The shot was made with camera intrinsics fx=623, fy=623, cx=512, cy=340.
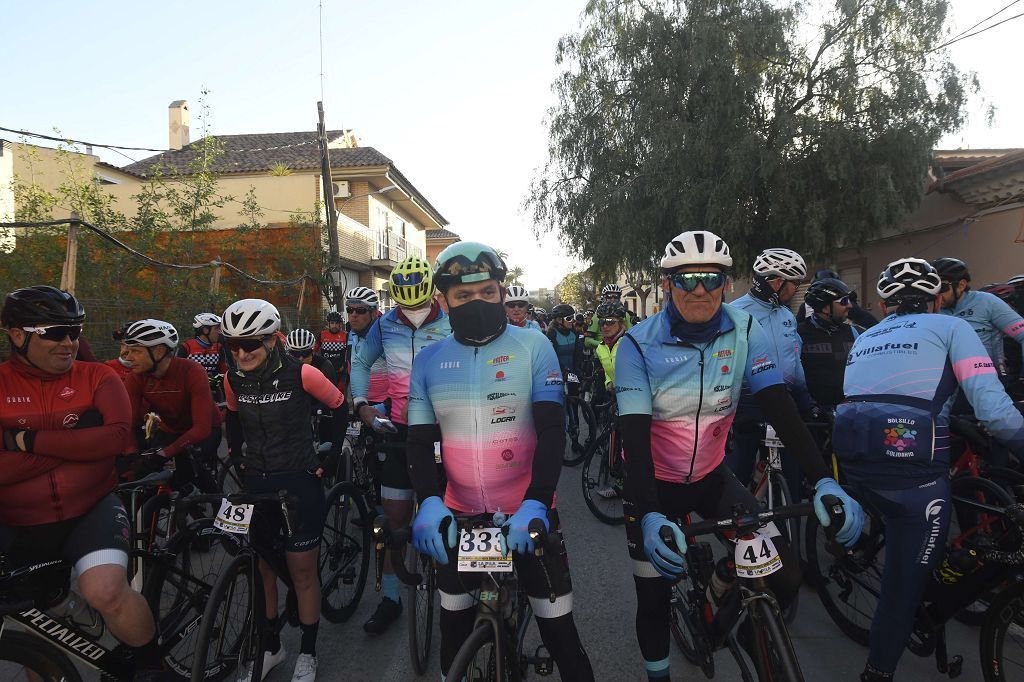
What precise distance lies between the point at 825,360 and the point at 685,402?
273 cm

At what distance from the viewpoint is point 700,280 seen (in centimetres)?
282

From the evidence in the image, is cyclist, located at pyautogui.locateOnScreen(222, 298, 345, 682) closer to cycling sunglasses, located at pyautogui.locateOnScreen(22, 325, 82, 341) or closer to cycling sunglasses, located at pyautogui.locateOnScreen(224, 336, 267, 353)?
cycling sunglasses, located at pyautogui.locateOnScreen(224, 336, 267, 353)

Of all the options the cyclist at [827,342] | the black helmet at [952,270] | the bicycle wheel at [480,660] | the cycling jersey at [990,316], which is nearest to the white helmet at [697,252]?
the bicycle wheel at [480,660]

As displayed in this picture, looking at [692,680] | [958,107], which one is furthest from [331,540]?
[958,107]

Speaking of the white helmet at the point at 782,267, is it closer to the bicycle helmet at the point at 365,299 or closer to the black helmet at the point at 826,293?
the black helmet at the point at 826,293

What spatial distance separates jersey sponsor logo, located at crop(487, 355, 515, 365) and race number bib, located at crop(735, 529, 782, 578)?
3.92ft

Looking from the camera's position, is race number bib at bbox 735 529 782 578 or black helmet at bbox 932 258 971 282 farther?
black helmet at bbox 932 258 971 282

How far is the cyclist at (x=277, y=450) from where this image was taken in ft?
11.5

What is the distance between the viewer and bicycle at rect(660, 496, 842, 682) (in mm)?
2314

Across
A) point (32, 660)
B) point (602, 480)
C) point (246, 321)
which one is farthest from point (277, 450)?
point (602, 480)

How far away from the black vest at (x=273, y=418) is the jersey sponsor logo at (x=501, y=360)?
145cm

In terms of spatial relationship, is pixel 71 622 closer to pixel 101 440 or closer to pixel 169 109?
pixel 101 440

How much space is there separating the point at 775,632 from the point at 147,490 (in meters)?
4.04

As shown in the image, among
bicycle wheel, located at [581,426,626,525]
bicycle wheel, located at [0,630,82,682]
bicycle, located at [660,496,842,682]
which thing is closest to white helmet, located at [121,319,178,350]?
bicycle wheel, located at [0,630,82,682]
